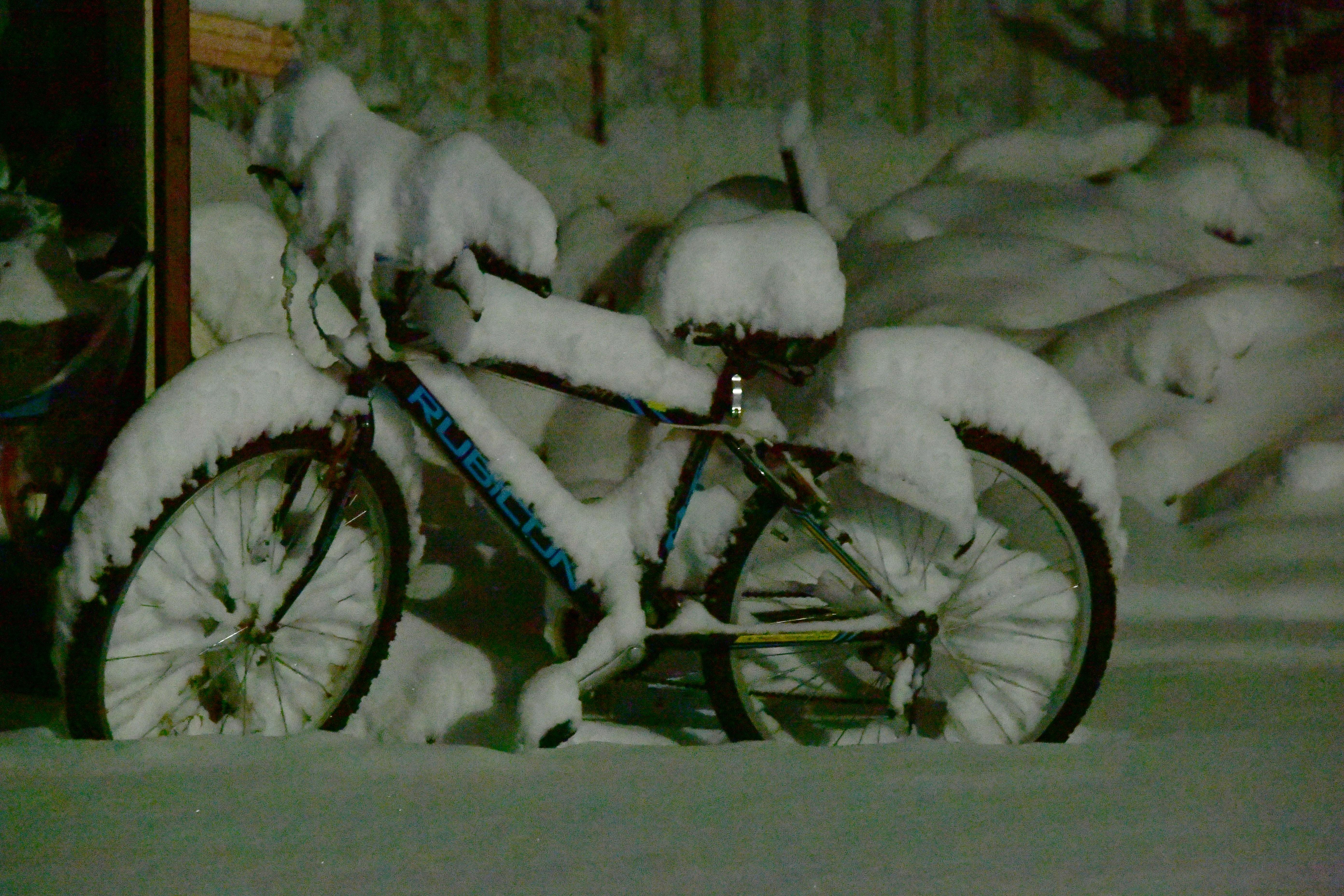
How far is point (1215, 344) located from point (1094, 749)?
1990 mm

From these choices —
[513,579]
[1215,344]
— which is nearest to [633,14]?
[1215,344]

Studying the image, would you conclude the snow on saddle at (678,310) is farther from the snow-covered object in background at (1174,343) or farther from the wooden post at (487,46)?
the wooden post at (487,46)

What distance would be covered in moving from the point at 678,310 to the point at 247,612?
0.93 meters

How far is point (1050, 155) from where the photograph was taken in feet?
17.3

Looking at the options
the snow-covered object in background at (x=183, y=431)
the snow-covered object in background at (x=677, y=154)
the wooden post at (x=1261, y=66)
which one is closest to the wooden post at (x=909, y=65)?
the snow-covered object in background at (x=677, y=154)

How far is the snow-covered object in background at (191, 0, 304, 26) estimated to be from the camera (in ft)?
11.2

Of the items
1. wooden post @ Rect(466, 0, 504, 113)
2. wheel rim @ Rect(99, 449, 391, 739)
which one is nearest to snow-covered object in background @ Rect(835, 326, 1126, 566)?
wheel rim @ Rect(99, 449, 391, 739)

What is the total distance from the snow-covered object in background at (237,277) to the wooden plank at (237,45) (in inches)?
32.6

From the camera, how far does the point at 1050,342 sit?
3553mm

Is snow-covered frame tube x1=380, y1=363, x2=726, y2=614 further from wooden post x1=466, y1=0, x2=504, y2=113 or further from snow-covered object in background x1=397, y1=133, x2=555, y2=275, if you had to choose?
wooden post x1=466, y1=0, x2=504, y2=113

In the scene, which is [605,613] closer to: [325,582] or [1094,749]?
[325,582]

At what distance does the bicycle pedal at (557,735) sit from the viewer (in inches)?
72.4

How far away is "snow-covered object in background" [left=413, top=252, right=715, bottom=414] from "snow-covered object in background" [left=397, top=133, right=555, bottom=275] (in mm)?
94

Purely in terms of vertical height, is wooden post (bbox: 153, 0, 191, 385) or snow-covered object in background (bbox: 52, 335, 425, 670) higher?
wooden post (bbox: 153, 0, 191, 385)
